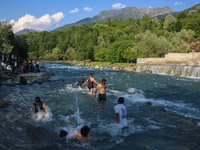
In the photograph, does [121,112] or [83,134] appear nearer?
[83,134]

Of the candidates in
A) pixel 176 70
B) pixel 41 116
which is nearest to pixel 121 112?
pixel 41 116

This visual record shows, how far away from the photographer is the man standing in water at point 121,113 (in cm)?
709

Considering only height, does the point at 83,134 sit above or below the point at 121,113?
below

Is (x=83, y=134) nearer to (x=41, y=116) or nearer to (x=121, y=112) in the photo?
(x=121, y=112)

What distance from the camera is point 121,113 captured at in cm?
712

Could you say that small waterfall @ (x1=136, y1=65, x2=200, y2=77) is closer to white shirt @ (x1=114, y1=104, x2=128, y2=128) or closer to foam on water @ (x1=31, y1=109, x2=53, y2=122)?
white shirt @ (x1=114, y1=104, x2=128, y2=128)

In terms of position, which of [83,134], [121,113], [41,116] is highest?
[121,113]

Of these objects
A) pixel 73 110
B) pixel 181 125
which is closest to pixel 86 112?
pixel 73 110

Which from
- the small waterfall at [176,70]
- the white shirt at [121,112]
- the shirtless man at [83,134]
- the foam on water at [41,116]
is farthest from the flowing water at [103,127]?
the small waterfall at [176,70]

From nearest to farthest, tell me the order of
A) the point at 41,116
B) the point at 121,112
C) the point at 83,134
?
1. the point at 83,134
2. the point at 121,112
3. the point at 41,116

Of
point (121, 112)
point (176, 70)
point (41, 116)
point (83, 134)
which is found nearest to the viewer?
point (83, 134)

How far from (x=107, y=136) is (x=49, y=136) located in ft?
9.31

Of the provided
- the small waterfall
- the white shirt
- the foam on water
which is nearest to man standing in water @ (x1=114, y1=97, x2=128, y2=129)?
the white shirt

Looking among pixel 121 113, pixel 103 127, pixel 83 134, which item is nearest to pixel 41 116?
pixel 103 127
